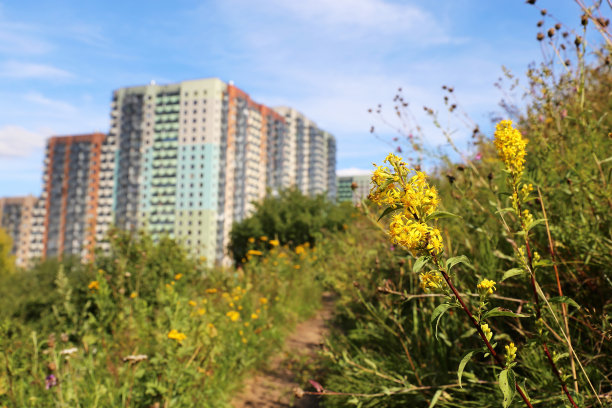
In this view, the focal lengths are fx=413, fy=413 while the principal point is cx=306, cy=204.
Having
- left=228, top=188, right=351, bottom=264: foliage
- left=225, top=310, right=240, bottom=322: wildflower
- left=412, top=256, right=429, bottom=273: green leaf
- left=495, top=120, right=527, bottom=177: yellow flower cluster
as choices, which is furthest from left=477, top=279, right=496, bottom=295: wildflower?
left=228, top=188, right=351, bottom=264: foliage

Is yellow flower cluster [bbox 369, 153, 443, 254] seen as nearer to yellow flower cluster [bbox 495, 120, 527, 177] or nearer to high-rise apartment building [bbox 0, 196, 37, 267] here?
yellow flower cluster [bbox 495, 120, 527, 177]

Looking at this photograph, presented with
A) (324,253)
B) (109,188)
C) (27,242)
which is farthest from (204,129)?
(324,253)

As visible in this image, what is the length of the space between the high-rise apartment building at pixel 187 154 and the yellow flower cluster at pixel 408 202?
73.3 m

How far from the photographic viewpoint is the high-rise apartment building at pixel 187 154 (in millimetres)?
75562

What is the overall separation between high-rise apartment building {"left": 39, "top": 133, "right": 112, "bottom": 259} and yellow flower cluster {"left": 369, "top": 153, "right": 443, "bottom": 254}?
303ft

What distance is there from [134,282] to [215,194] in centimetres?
7140

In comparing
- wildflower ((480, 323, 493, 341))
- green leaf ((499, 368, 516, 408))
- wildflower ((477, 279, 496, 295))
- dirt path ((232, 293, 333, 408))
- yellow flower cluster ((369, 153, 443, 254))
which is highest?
yellow flower cluster ((369, 153, 443, 254))

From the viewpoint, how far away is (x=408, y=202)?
1.16 meters

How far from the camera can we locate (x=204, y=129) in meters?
76.8

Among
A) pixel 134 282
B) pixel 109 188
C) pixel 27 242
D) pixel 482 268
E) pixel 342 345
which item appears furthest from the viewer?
pixel 27 242

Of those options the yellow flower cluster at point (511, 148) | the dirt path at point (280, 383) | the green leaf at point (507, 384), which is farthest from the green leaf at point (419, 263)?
the dirt path at point (280, 383)

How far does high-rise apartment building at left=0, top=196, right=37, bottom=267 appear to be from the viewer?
96.7 metres

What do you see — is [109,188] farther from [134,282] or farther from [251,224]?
[134,282]

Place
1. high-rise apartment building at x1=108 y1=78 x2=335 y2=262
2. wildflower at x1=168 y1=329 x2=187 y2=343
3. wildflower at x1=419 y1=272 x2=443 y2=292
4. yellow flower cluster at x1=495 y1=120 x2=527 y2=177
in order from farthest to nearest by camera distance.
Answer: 1. high-rise apartment building at x1=108 y1=78 x2=335 y2=262
2. wildflower at x1=168 y1=329 x2=187 y2=343
3. yellow flower cluster at x1=495 y1=120 x2=527 y2=177
4. wildflower at x1=419 y1=272 x2=443 y2=292
